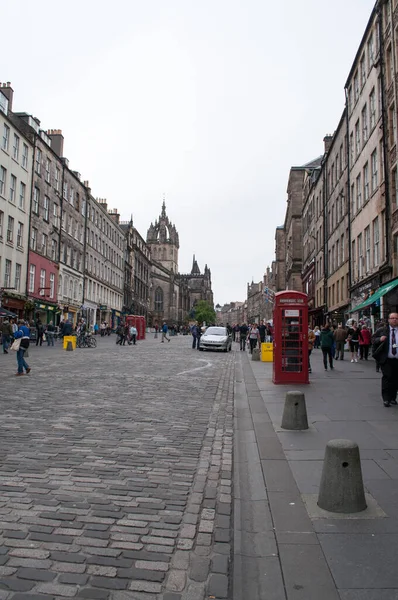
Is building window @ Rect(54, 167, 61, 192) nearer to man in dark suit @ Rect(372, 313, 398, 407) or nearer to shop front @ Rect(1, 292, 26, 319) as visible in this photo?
shop front @ Rect(1, 292, 26, 319)

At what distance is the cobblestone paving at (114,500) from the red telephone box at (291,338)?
405cm

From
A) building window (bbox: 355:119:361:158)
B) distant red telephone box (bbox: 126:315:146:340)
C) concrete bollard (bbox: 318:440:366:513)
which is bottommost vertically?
concrete bollard (bbox: 318:440:366:513)

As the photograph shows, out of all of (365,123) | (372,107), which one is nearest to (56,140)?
(365,123)

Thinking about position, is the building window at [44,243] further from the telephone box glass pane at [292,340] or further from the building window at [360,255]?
the telephone box glass pane at [292,340]

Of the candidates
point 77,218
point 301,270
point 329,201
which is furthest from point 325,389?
point 301,270

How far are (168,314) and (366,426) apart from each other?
105 metres

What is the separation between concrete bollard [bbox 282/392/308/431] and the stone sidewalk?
0.17 metres

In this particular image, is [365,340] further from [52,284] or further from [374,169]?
[52,284]

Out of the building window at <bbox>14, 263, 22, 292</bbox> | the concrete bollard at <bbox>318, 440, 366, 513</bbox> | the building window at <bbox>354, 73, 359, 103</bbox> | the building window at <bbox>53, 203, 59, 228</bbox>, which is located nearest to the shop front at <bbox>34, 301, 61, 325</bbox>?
the building window at <bbox>14, 263, 22, 292</bbox>

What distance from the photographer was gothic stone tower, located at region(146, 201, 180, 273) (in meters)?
128

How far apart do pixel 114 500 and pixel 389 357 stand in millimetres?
6343

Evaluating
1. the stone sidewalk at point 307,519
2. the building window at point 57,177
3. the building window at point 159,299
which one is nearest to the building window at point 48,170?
the building window at point 57,177

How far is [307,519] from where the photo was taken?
4.07 meters

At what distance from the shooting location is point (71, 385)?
1212 centimetres
